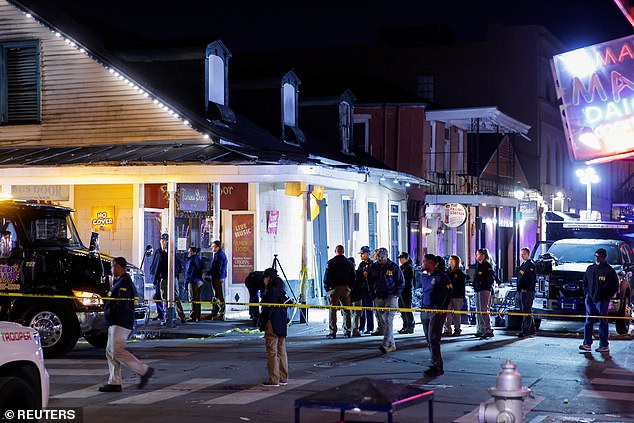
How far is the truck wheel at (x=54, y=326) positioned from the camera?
56.4 feet

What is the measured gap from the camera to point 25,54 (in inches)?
1001

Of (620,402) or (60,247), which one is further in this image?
(60,247)

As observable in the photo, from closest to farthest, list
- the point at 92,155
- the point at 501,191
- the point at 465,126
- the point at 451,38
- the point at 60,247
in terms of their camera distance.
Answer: the point at 60,247 → the point at 92,155 → the point at 465,126 → the point at 501,191 → the point at 451,38

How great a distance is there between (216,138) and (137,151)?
6.14 feet

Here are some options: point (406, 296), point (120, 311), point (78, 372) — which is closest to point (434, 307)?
point (120, 311)

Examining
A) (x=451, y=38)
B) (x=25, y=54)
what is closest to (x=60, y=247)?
(x=25, y=54)

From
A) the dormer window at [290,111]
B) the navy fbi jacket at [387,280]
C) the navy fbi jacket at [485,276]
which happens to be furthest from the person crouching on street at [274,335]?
the dormer window at [290,111]

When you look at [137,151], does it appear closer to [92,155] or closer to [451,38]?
[92,155]

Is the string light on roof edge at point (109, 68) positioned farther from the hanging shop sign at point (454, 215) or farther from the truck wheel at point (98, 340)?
the hanging shop sign at point (454, 215)

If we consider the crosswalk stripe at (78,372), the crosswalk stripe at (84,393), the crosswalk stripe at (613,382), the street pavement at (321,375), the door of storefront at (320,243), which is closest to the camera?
the street pavement at (321,375)

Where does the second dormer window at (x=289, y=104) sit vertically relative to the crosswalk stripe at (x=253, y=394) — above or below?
above

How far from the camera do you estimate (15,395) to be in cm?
889

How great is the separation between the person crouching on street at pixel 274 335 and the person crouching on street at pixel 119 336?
1.70 metres

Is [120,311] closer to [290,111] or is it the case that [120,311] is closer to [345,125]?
[290,111]
